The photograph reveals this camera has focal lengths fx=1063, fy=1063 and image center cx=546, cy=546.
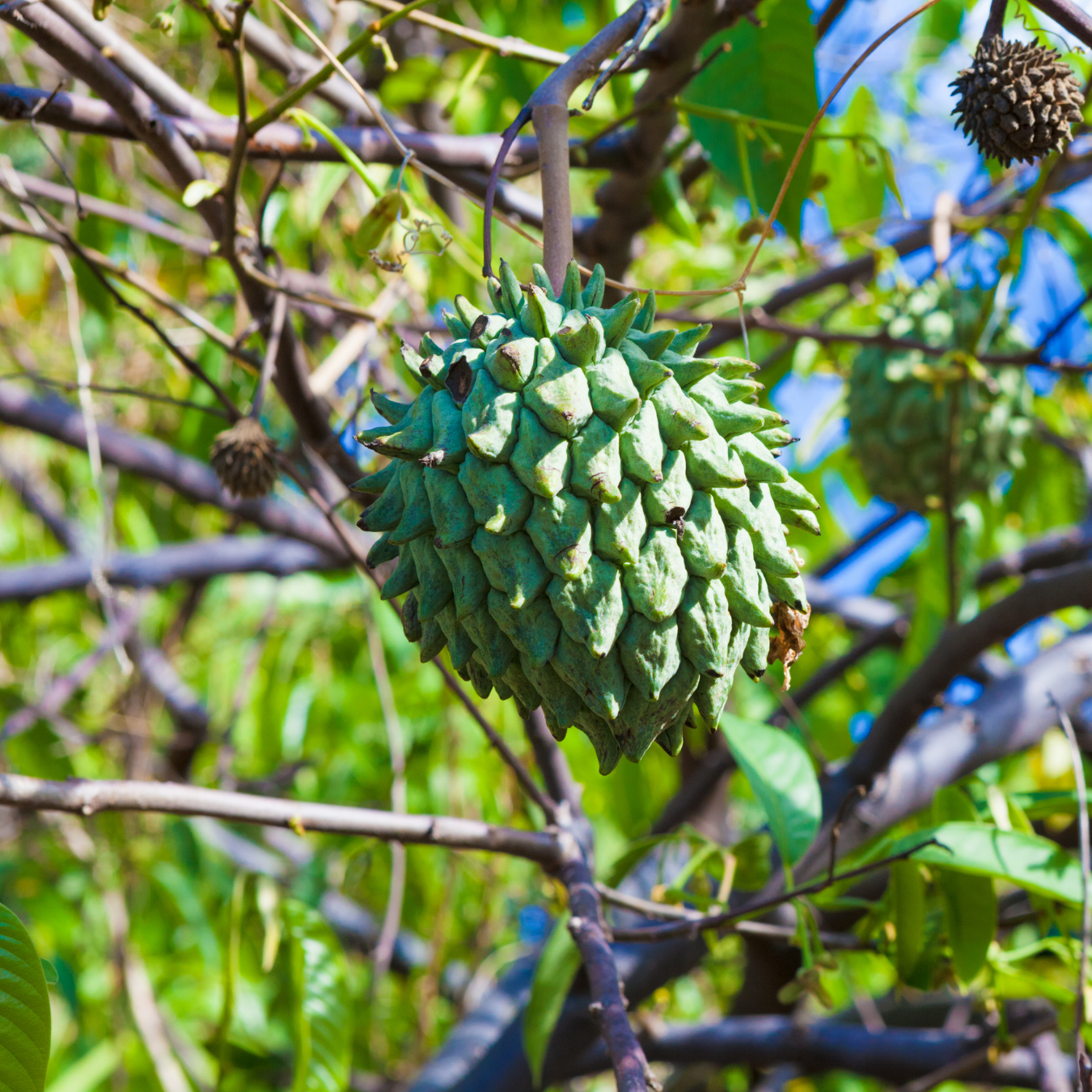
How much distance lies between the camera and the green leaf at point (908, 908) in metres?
1.64

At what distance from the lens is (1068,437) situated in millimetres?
3654

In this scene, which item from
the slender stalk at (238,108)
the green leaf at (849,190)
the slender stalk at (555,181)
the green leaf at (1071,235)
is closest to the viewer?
the slender stalk at (555,181)

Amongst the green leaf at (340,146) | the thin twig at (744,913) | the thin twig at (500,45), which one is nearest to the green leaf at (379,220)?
the green leaf at (340,146)

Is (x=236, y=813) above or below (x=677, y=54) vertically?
below

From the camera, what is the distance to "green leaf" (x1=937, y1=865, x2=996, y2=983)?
62.9 inches

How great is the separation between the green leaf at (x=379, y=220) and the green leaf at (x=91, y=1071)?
2.74 m

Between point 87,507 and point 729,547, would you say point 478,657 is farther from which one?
point 87,507

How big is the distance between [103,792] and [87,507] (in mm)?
3987

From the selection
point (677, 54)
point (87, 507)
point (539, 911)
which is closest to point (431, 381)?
point (677, 54)

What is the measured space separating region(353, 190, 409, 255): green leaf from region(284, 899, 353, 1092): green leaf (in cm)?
113

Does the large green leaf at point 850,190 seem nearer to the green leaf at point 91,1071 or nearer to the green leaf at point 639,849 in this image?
the green leaf at point 639,849

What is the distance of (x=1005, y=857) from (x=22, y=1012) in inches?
48.7

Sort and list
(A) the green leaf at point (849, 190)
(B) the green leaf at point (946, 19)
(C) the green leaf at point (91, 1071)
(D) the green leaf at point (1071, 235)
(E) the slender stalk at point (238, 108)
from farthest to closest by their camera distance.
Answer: (B) the green leaf at point (946, 19), (C) the green leaf at point (91, 1071), (A) the green leaf at point (849, 190), (D) the green leaf at point (1071, 235), (E) the slender stalk at point (238, 108)

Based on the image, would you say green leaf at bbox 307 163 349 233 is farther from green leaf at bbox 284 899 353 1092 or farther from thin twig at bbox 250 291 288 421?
green leaf at bbox 284 899 353 1092
